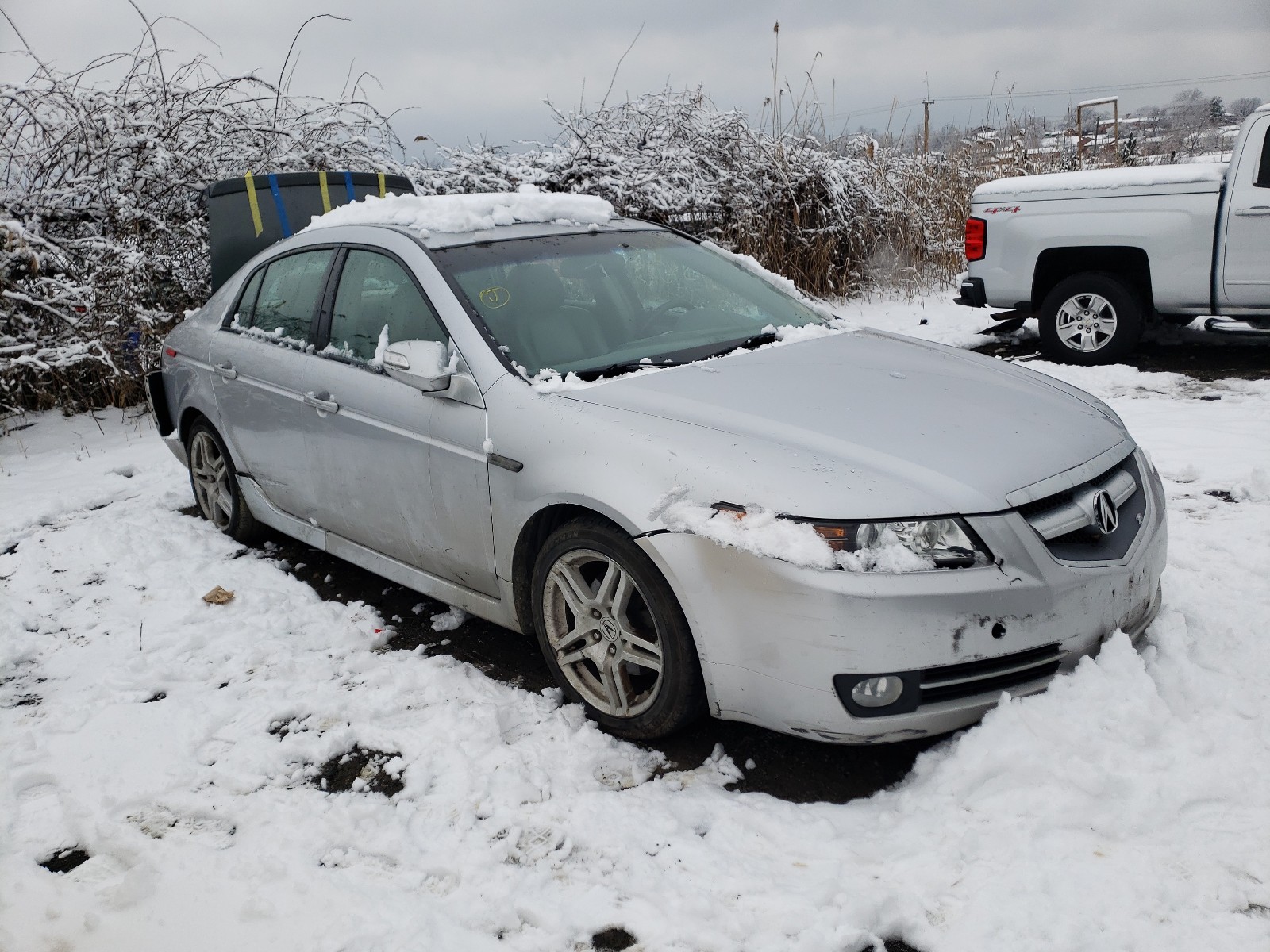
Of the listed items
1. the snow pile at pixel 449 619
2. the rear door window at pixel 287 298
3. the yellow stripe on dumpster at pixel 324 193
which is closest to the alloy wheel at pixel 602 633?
the snow pile at pixel 449 619

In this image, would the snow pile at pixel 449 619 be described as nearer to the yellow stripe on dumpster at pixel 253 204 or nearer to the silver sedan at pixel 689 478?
the silver sedan at pixel 689 478

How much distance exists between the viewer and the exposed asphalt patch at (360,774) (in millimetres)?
2941

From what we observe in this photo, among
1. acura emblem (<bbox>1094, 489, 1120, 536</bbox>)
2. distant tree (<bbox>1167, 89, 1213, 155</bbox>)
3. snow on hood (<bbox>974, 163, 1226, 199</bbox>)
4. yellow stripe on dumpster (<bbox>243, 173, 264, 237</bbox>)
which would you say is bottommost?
acura emblem (<bbox>1094, 489, 1120, 536</bbox>)

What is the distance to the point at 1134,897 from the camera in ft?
7.17

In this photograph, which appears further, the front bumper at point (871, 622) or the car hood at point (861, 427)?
the car hood at point (861, 427)

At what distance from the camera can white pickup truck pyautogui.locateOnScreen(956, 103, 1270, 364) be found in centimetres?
707

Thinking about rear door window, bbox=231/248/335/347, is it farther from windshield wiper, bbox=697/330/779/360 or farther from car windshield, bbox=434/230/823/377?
windshield wiper, bbox=697/330/779/360

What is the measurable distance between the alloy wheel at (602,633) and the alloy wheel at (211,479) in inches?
102

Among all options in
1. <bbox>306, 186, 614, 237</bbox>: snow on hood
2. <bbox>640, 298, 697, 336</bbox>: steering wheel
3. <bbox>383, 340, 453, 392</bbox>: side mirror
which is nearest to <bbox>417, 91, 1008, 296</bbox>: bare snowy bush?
<bbox>306, 186, 614, 237</bbox>: snow on hood

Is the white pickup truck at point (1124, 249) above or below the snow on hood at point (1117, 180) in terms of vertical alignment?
below

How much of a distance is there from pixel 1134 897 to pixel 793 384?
171 cm

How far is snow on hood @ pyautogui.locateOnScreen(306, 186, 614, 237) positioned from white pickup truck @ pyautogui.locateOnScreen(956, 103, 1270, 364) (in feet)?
16.2

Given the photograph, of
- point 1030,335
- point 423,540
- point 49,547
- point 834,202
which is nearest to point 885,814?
point 423,540

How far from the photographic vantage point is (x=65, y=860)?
2.65m
